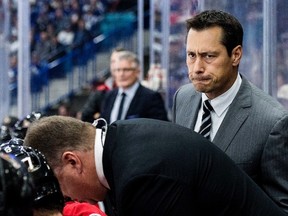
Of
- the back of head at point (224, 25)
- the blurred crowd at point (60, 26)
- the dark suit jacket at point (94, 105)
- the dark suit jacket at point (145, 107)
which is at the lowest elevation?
the blurred crowd at point (60, 26)

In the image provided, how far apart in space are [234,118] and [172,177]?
0.87 meters

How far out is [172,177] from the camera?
2910mm

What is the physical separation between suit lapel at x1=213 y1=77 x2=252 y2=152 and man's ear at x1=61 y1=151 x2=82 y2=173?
0.81 meters

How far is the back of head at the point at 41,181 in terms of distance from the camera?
2650 mm

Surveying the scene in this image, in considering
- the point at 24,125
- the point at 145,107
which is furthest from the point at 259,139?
the point at 145,107

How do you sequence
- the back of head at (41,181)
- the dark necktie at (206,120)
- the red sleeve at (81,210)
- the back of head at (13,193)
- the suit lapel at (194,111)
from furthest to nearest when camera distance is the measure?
the suit lapel at (194,111), the dark necktie at (206,120), the red sleeve at (81,210), the back of head at (41,181), the back of head at (13,193)

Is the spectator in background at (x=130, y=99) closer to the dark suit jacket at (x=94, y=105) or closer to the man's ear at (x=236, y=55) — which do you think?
the dark suit jacket at (x=94, y=105)

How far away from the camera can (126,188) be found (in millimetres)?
2938

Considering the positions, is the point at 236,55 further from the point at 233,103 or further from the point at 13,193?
the point at 13,193

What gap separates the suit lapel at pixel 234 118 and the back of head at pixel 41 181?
3.69 ft

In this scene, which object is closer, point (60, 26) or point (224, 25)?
point (224, 25)

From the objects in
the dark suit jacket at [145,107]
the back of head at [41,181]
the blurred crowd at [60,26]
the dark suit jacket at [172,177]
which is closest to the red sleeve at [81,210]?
the dark suit jacket at [172,177]

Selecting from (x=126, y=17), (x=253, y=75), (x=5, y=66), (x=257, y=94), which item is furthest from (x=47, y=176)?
(x=126, y=17)

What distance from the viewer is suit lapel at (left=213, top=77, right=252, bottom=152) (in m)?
3.68
